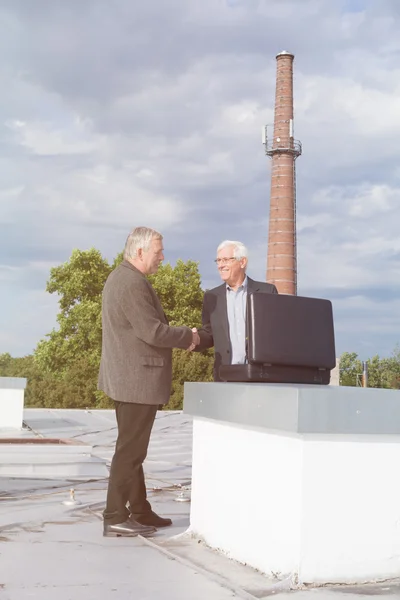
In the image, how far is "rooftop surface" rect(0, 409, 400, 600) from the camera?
11.2 ft

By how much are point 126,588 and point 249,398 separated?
3.29 ft

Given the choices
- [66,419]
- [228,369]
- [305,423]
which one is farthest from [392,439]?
[66,419]

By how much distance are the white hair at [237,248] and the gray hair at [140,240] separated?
19.1 inches

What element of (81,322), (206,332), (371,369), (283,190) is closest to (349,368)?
(371,369)

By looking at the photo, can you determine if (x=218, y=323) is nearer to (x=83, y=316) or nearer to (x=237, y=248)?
(x=237, y=248)

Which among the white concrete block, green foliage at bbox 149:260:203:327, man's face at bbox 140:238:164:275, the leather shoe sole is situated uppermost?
green foliage at bbox 149:260:203:327

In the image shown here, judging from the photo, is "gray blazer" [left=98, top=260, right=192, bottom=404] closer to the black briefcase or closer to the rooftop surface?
the black briefcase

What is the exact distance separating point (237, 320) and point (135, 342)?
81cm

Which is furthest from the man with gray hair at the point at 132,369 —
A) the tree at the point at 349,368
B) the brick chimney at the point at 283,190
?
the tree at the point at 349,368

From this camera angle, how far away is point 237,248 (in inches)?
203

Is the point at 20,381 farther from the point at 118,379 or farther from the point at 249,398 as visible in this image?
the point at 249,398

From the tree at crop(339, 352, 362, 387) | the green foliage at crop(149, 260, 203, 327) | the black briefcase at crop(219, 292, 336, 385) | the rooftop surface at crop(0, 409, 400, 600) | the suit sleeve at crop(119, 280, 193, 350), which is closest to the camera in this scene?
the rooftop surface at crop(0, 409, 400, 600)

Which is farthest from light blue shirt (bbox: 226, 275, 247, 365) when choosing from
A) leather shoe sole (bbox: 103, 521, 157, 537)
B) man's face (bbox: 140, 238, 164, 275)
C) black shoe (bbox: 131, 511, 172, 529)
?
leather shoe sole (bbox: 103, 521, 157, 537)

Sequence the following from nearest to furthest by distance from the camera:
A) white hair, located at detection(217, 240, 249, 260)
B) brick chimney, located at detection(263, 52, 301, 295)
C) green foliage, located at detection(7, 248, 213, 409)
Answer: white hair, located at detection(217, 240, 249, 260)
green foliage, located at detection(7, 248, 213, 409)
brick chimney, located at detection(263, 52, 301, 295)
